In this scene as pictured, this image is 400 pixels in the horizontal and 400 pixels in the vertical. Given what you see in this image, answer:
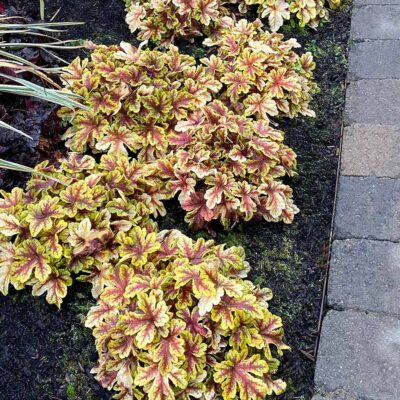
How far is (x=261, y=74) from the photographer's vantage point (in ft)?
8.77

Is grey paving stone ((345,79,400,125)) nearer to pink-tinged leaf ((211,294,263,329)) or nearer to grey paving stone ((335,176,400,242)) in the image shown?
grey paving stone ((335,176,400,242))

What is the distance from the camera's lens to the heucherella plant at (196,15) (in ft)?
9.93

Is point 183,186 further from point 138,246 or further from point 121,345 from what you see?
point 121,345

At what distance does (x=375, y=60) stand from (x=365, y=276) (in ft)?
4.77

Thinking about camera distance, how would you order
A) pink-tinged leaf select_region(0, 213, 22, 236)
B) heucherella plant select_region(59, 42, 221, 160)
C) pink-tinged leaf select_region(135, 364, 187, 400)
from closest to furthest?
pink-tinged leaf select_region(135, 364, 187, 400)
pink-tinged leaf select_region(0, 213, 22, 236)
heucherella plant select_region(59, 42, 221, 160)

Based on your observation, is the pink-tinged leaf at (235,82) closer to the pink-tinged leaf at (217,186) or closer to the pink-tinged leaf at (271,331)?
the pink-tinged leaf at (217,186)

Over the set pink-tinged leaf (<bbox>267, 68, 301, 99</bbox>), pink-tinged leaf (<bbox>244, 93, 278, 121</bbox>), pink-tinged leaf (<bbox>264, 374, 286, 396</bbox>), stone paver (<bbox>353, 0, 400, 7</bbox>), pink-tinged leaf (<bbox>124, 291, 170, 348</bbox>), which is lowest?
pink-tinged leaf (<bbox>264, 374, 286, 396</bbox>)

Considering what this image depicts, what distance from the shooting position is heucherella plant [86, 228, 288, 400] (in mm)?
1750

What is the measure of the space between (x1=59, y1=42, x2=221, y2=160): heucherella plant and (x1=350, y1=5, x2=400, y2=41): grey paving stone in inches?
46.3

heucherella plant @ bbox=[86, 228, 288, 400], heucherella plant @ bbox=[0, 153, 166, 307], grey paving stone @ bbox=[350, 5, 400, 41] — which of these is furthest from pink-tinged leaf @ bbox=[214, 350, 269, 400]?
grey paving stone @ bbox=[350, 5, 400, 41]

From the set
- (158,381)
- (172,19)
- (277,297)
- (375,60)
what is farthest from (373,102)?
(158,381)

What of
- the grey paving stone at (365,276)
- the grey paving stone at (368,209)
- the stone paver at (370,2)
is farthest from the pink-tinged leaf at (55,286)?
the stone paver at (370,2)

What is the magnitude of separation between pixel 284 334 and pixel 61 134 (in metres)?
1.32

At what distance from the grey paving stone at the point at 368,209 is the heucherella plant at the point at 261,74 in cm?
47
